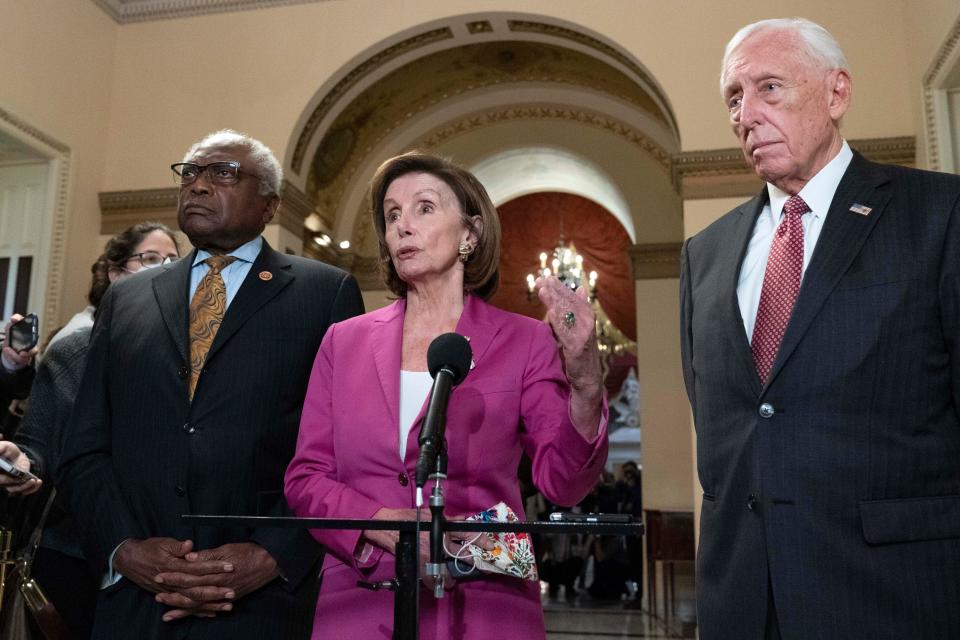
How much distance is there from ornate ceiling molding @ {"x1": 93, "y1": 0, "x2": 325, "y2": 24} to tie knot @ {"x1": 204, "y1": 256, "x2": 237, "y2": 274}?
6.04m

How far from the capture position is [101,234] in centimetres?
786

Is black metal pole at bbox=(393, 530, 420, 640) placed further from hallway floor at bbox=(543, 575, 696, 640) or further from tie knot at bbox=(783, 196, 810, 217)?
hallway floor at bbox=(543, 575, 696, 640)

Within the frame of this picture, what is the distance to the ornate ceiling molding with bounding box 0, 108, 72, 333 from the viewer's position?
7.17 meters

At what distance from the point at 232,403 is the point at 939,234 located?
1.61 m

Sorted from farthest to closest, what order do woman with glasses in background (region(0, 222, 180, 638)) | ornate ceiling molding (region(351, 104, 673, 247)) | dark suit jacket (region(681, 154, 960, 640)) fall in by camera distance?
ornate ceiling molding (region(351, 104, 673, 247)), woman with glasses in background (region(0, 222, 180, 638)), dark suit jacket (region(681, 154, 960, 640))

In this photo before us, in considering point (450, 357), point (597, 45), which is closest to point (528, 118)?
point (597, 45)

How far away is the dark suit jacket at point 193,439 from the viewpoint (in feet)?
6.84

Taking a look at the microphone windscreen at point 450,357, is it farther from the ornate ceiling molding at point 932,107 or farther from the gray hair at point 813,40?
the ornate ceiling molding at point 932,107

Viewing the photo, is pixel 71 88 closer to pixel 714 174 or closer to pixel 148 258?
pixel 148 258

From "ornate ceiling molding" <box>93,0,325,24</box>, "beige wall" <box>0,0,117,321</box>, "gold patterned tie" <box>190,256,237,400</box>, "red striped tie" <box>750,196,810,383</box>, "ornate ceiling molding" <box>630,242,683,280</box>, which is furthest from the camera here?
"ornate ceiling molding" <box>630,242,683,280</box>

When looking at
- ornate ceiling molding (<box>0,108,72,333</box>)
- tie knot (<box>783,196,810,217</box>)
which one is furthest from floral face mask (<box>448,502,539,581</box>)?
ornate ceiling molding (<box>0,108,72,333</box>)

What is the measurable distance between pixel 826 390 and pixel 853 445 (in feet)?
0.37

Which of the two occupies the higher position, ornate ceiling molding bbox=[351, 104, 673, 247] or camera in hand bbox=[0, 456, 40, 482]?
ornate ceiling molding bbox=[351, 104, 673, 247]

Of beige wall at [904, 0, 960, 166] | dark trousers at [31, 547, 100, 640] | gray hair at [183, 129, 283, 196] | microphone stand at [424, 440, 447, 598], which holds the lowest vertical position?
dark trousers at [31, 547, 100, 640]
